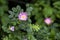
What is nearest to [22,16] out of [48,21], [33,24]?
[33,24]

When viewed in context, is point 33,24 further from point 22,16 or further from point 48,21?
point 48,21

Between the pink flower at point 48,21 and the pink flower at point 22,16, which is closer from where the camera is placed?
the pink flower at point 22,16

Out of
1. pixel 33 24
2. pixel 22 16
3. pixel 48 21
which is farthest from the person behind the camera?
pixel 48 21

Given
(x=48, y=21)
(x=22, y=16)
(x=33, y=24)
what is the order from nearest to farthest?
(x=33, y=24), (x=22, y=16), (x=48, y=21)

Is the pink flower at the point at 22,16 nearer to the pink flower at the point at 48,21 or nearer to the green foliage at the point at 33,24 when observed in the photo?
the green foliage at the point at 33,24

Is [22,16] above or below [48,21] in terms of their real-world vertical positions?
above

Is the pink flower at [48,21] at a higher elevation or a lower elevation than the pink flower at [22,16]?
lower

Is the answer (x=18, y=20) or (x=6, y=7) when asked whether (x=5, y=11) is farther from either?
(x=18, y=20)

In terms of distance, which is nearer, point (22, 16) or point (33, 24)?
point (33, 24)

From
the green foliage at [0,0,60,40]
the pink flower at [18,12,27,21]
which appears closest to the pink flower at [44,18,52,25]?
the green foliage at [0,0,60,40]

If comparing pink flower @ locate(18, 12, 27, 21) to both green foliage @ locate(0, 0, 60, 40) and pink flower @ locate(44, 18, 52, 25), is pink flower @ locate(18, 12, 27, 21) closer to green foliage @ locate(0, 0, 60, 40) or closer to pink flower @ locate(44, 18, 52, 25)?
green foliage @ locate(0, 0, 60, 40)

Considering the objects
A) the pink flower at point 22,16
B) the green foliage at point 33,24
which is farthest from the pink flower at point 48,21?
the pink flower at point 22,16

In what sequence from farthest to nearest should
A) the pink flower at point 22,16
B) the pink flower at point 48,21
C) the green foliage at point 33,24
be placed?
the pink flower at point 48,21 → the pink flower at point 22,16 → the green foliage at point 33,24

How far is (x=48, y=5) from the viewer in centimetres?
313
